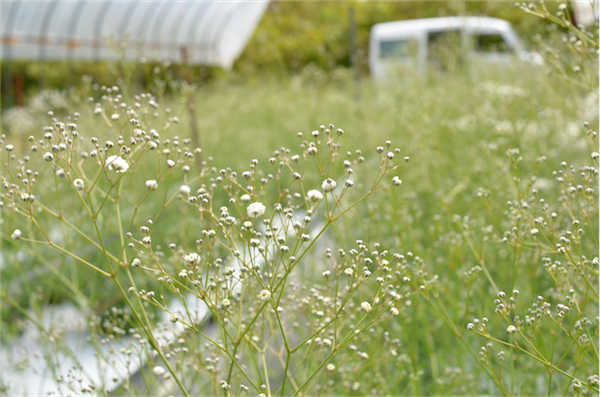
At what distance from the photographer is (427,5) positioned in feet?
62.9

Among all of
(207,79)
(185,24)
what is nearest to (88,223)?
(185,24)

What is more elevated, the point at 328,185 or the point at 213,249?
the point at 213,249

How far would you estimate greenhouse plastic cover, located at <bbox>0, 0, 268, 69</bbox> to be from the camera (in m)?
6.21

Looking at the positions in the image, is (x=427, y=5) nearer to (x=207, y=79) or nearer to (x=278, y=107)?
(x=207, y=79)

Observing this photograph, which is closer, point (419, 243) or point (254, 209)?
point (254, 209)

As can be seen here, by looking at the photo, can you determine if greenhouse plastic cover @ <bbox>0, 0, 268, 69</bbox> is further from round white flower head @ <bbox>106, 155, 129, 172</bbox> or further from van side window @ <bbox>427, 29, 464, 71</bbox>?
round white flower head @ <bbox>106, 155, 129, 172</bbox>

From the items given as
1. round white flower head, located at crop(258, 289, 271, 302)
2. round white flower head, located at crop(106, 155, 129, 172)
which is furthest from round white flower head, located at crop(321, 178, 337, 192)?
round white flower head, located at crop(106, 155, 129, 172)

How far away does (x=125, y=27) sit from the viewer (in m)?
7.31

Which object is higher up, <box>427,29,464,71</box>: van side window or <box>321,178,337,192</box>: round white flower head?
<box>427,29,464,71</box>: van side window

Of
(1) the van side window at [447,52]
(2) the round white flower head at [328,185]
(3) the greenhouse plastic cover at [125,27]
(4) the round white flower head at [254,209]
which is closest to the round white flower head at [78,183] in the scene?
(4) the round white flower head at [254,209]

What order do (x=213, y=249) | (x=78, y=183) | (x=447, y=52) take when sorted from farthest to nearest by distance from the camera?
(x=447, y=52)
(x=213, y=249)
(x=78, y=183)

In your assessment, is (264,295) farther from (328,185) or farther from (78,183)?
(78,183)

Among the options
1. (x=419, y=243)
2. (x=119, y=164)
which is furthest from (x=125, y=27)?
(x=119, y=164)

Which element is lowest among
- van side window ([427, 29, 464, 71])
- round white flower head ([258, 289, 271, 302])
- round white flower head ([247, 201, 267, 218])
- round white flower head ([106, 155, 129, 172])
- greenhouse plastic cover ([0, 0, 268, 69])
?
round white flower head ([258, 289, 271, 302])
